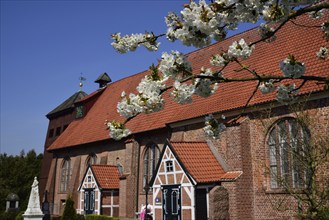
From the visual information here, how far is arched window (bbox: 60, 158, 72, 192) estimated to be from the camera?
29562 millimetres

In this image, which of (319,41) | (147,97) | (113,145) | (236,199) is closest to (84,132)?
(113,145)

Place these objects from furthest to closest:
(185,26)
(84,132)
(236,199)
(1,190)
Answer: (1,190) < (84,132) < (236,199) < (185,26)

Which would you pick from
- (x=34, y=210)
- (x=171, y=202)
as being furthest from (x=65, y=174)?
(x=171, y=202)

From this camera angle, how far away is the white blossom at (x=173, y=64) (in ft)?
14.9

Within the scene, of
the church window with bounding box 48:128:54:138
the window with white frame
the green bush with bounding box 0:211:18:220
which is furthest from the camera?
the church window with bounding box 48:128:54:138

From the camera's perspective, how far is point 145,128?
866 inches

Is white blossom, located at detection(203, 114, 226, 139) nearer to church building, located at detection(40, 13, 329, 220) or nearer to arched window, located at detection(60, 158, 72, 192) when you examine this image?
church building, located at detection(40, 13, 329, 220)

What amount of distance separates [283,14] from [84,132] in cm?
2556

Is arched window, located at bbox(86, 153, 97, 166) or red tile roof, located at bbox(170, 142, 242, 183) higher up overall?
arched window, located at bbox(86, 153, 97, 166)

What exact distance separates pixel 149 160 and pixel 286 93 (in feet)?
58.1

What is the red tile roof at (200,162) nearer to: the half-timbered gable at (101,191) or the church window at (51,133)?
the half-timbered gable at (101,191)

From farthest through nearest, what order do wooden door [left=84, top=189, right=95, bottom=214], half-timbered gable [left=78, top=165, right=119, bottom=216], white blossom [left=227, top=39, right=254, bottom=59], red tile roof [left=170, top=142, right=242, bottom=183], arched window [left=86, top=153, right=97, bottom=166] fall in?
arched window [left=86, top=153, right=97, bottom=166] < wooden door [left=84, top=189, right=95, bottom=214] < half-timbered gable [left=78, top=165, right=119, bottom=216] < red tile roof [left=170, top=142, right=242, bottom=183] < white blossom [left=227, top=39, right=254, bottom=59]

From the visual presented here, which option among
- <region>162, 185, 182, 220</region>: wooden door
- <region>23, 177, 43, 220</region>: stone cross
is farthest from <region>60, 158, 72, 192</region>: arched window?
<region>162, 185, 182, 220</region>: wooden door

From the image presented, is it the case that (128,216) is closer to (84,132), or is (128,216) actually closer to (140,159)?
(140,159)
